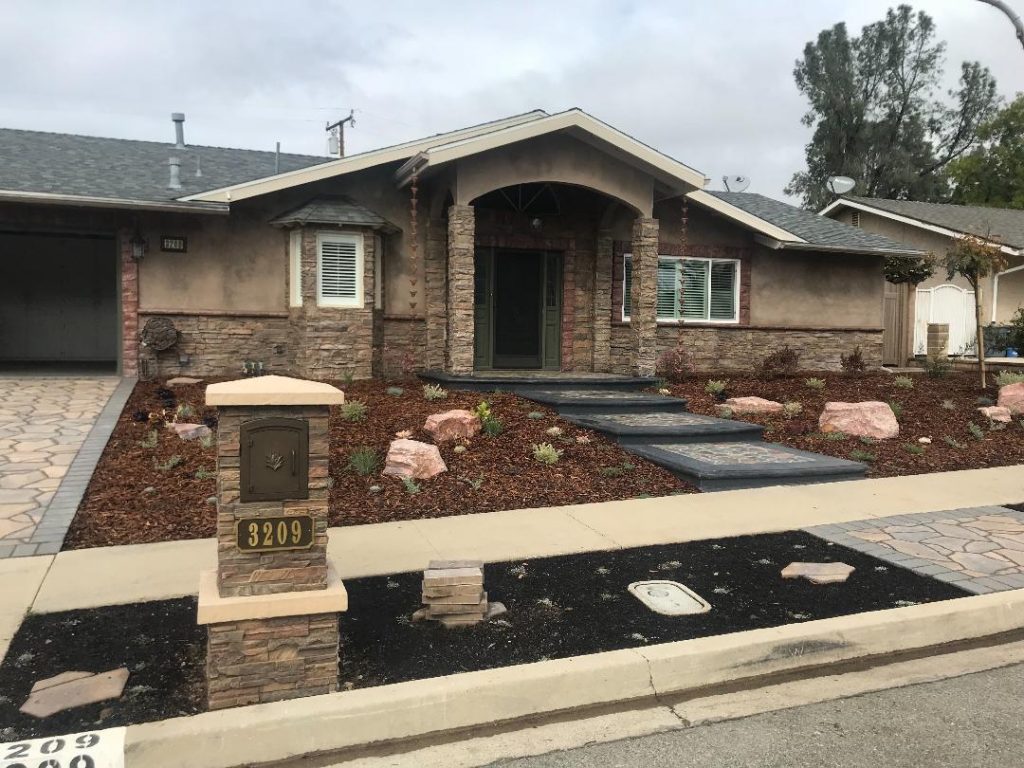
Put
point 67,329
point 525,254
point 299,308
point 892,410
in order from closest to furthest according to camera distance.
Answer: point 892,410, point 299,308, point 525,254, point 67,329

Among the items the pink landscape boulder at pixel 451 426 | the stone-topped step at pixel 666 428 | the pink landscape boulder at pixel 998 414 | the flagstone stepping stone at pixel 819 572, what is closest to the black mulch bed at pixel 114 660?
the flagstone stepping stone at pixel 819 572

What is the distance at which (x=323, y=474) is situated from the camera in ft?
11.3

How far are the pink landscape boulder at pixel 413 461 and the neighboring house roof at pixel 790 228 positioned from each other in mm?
8869

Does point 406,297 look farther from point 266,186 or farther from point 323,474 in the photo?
point 323,474

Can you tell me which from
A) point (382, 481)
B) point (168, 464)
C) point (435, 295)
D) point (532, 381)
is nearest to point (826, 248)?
point (532, 381)

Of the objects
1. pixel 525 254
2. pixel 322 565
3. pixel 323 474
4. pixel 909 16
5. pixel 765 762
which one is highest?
pixel 909 16

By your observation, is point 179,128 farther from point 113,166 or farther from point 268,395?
point 268,395

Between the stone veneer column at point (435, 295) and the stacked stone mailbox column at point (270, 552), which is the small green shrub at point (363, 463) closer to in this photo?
the stacked stone mailbox column at point (270, 552)

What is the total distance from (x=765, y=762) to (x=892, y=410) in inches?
350

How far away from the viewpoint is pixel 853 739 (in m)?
3.30

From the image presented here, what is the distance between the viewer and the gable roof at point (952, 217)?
22156mm

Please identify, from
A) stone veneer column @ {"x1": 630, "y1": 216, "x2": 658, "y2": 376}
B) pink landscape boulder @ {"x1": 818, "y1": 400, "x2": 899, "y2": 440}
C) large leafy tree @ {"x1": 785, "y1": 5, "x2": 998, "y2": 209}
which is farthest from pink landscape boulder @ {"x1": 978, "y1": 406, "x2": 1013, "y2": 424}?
large leafy tree @ {"x1": 785, "y1": 5, "x2": 998, "y2": 209}

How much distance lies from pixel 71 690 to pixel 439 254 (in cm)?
1068

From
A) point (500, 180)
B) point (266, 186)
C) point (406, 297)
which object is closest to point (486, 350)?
point (406, 297)
